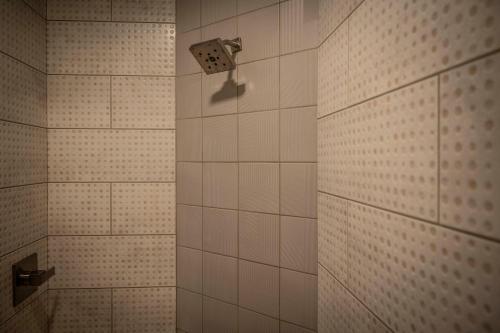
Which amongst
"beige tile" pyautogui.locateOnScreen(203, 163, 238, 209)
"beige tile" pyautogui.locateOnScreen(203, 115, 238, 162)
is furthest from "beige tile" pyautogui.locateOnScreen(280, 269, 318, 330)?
"beige tile" pyautogui.locateOnScreen(203, 115, 238, 162)

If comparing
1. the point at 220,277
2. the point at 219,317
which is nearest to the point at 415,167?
the point at 220,277

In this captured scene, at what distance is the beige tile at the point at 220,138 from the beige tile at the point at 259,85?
10cm

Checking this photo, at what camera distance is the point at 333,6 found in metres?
0.97

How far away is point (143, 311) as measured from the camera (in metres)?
1.45

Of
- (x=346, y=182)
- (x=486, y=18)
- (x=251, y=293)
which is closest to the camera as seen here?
(x=486, y=18)

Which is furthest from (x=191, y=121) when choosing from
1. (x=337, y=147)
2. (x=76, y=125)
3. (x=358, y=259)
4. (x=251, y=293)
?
(x=358, y=259)

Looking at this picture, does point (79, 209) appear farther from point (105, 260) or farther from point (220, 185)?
point (220, 185)

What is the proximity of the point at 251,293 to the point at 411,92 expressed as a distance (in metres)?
1.15

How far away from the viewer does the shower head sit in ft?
3.74

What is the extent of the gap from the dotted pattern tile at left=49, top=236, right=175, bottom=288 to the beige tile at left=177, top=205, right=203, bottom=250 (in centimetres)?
12

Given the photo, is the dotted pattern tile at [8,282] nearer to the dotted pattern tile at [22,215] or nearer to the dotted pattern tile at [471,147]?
the dotted pattern tile at [22,215]

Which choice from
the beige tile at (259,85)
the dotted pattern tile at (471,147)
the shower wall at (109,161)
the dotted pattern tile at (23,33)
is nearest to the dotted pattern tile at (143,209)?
the shower wall at (109,161)

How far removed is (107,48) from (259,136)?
1.02 m

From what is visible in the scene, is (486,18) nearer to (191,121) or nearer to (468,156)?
(468,156)
